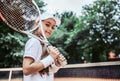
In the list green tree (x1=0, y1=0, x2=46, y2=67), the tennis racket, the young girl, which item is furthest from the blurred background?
the young girl

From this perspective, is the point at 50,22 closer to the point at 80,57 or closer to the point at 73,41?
the point at 80,57

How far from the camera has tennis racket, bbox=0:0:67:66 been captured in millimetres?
2220

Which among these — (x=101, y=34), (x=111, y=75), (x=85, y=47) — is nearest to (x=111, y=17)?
(x=101, y=34)

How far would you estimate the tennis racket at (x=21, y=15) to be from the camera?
222 cm

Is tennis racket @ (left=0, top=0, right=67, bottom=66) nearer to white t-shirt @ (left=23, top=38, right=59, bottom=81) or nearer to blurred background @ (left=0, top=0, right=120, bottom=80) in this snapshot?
white t-shirt @ (left=23, top=38, right=59, bottom=81)

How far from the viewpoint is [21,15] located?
2.34 m

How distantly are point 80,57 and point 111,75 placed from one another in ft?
2.41

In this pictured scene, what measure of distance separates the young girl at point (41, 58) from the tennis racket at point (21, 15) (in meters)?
0.05

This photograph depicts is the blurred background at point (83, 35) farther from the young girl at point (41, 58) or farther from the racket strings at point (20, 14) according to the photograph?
the young girl at point (41, 58)

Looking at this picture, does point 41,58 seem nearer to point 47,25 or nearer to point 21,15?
point 47,25

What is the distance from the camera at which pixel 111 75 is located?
7.54 ft

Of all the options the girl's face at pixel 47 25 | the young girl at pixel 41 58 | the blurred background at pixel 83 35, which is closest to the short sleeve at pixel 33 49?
the young girl at pixel 41 58

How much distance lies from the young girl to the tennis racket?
5 cm

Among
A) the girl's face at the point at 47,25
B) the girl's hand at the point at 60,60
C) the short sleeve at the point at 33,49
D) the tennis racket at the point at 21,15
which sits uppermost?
the tennis racket at the point at 21,15
